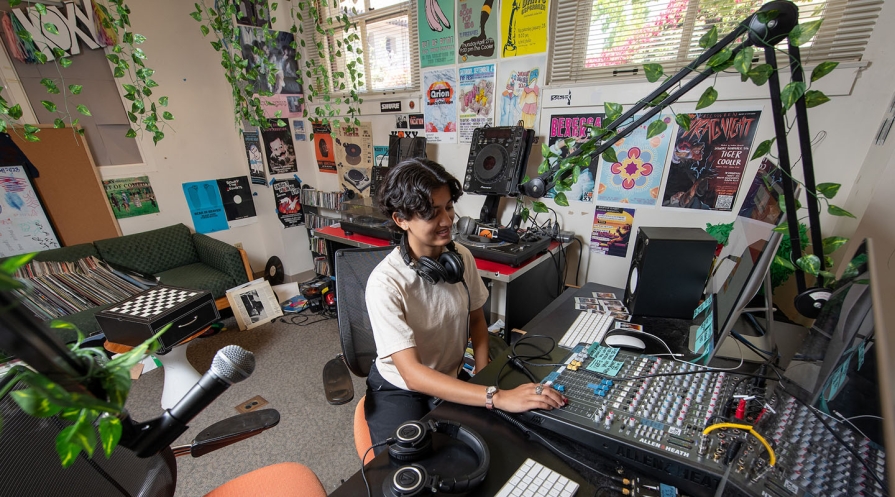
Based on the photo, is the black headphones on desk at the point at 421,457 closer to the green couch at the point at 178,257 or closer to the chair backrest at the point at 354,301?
the chair backrest at the point at 354,301

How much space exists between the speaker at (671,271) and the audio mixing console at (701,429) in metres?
0.37

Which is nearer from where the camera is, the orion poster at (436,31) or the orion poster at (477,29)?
the orion poster at (477,29)

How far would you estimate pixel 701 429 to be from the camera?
0.65m

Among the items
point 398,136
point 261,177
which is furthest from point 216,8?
point 398,136

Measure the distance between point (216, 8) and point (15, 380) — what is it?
11.3ft

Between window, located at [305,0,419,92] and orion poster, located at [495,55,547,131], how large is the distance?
738mm

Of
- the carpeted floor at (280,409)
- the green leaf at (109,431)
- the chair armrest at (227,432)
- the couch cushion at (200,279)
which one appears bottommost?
the carpeted floor at (280,409)

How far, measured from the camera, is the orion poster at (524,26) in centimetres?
182

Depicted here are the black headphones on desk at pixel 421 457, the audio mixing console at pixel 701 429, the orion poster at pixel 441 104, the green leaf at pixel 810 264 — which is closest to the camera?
the audio mixing console at pixel 701 429

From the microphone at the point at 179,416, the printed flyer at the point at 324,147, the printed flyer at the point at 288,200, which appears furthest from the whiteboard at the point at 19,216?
the microphone at the point at 179,416

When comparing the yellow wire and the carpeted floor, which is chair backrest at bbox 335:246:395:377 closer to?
the carpeted floor

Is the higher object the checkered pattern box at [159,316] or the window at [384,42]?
the window at [384,42]

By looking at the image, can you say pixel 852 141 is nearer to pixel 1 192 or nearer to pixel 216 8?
pixel 216 8

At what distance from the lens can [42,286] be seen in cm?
212
